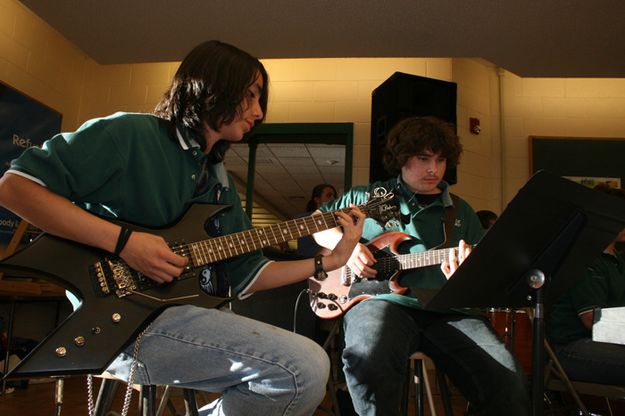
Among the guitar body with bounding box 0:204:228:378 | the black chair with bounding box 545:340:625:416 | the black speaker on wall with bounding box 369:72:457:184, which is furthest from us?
the black speaker on wall with bounding box 369:72:457:184

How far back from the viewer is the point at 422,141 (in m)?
2.38

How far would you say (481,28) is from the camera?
4.14 meters

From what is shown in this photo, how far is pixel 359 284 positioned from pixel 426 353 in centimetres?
44

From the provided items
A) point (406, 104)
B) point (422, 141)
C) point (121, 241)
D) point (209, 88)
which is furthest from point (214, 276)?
point (406, 104)

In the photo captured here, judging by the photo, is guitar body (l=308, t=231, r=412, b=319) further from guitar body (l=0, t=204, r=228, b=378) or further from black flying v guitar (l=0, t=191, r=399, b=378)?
guitar body (l=0, t=204, r=228, b=378)

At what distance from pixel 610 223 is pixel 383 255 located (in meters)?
0.94

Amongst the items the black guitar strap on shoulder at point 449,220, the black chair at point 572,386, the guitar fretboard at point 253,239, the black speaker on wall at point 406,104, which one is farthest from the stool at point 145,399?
the black speaker on wall at point 406,104

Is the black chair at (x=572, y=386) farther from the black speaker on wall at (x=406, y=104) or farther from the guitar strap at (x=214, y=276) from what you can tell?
the black speaker on wall at (x=406, y=104)

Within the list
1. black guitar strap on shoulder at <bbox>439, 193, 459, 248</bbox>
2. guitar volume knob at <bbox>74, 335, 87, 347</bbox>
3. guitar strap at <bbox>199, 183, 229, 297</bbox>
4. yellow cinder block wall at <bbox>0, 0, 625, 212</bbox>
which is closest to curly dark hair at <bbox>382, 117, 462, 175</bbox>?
black guitar strap on shoulder at <bbox>439, 193, 459, 248</bbox>

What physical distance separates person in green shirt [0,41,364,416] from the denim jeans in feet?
4.72

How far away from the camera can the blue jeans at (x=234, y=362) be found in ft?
3.88

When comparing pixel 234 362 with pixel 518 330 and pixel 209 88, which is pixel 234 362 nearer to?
pixel 209 88

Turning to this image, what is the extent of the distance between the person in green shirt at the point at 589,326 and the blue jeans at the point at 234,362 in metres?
1.33

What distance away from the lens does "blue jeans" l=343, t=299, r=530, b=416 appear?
1724 mm
